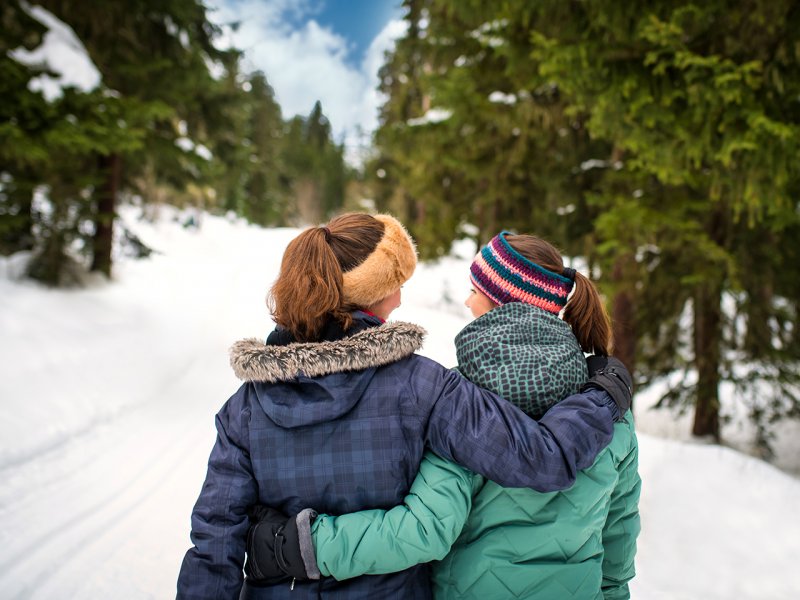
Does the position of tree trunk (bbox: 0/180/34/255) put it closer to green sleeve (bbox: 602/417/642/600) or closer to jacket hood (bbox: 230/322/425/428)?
jacket hood (bbox: 230/322/425/428)

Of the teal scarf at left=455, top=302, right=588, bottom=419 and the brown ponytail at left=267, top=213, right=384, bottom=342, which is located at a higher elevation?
the brown ponytail at left=267, top=213, right=384, bottom=342

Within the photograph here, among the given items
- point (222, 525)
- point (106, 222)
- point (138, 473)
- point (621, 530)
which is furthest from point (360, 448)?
point (106, 222)

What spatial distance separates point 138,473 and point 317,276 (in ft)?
15.2

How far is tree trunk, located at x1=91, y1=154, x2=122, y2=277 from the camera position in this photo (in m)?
10.5

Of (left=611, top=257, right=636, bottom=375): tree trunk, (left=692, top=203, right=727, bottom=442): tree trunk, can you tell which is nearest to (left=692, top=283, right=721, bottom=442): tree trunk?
(left=692, top=203, right=727, bottom=442): tree trunk

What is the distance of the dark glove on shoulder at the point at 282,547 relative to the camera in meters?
1.51

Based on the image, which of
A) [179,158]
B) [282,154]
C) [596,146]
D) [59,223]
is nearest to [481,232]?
[596,146]

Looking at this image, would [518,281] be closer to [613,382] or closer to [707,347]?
[613,382]

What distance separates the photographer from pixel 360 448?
155cm

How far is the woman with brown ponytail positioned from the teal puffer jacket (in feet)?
0.25

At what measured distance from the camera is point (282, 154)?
48750 mm

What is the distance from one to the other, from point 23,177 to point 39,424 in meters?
4.86

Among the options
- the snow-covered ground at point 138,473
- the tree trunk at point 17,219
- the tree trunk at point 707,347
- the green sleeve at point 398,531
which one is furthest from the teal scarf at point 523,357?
the tree trunk at point 17,219

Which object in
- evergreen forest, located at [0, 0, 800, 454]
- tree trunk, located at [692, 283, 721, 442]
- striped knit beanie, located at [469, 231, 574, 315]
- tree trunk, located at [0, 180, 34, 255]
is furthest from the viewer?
tree trunk, located at [0, 180, 34, 255]
